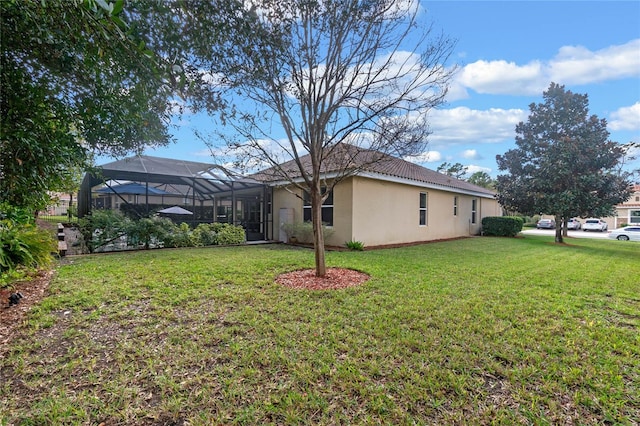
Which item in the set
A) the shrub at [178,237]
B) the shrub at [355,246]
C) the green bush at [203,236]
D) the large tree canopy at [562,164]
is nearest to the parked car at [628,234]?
the large tree canopy at [562,164]

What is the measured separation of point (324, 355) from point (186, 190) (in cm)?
1726

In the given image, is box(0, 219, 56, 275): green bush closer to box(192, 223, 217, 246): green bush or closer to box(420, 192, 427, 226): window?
box(192, 223, 217, 246): green bush

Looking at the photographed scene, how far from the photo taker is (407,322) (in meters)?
3.87

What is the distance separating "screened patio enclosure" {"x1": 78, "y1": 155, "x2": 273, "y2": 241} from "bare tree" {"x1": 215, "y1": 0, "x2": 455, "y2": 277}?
16.5 feet

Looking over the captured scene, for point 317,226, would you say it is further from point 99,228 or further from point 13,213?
point 99,228

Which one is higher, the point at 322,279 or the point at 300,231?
the point at 300,231

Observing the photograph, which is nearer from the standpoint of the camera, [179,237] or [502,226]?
[179,237]

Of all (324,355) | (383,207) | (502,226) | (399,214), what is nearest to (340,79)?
(324,355)

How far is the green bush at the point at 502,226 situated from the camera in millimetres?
18344

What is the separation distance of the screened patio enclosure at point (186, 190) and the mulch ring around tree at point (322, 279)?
17.8 feet

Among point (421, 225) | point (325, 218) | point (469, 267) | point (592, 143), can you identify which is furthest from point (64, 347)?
point (592, 143)

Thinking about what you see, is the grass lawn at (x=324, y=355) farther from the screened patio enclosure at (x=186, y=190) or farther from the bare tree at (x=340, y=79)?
the screened patio enclosure at (x=186, y=190)

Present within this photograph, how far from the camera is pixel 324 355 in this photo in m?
3.03

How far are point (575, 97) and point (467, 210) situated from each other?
797cm
